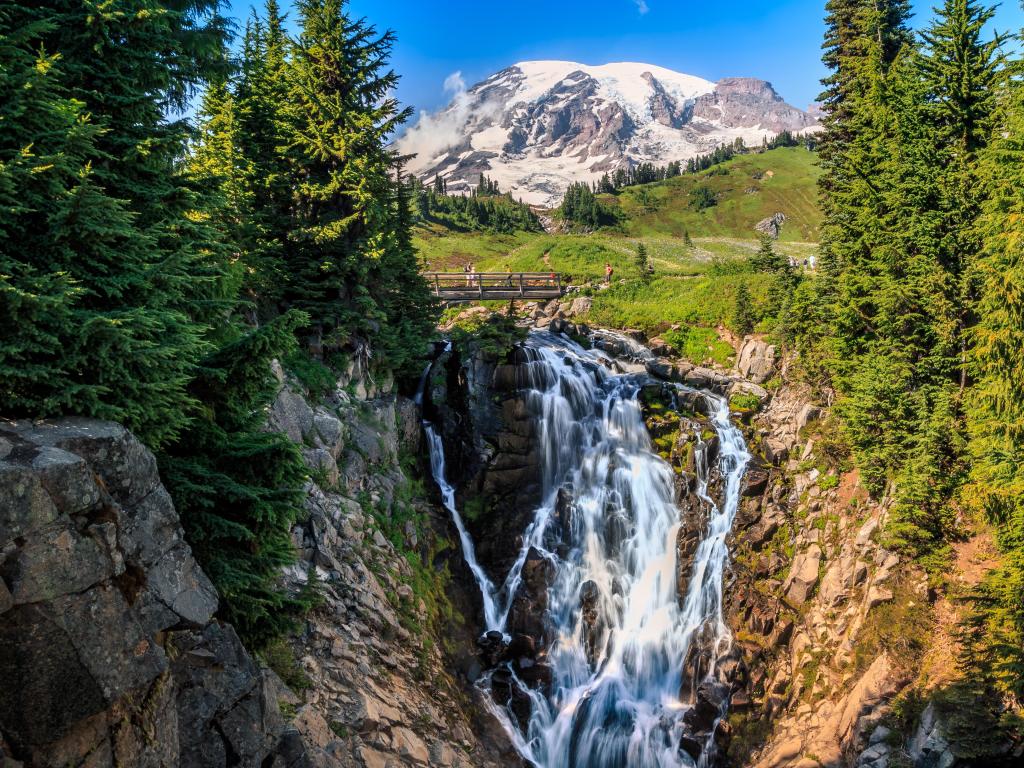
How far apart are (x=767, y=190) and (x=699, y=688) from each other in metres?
114

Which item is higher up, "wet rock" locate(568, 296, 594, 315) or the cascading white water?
"wet rock" locate(568, 296, 594, 315)

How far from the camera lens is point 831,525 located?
802 inches

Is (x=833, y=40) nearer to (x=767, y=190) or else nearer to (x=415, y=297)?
(x=415, y=297)

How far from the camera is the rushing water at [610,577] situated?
1825cm

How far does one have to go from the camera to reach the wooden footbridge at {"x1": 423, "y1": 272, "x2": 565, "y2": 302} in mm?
39350

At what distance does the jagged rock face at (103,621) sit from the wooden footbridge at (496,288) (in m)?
32.3

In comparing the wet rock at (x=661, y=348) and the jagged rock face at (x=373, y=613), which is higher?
the wet rock at (x=661, y=348)

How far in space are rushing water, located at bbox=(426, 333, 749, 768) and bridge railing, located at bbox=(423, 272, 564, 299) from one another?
1425 centimetres

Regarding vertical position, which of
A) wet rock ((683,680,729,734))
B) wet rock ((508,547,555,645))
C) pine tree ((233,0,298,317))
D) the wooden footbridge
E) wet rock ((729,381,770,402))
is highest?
pine tree ((233,0,298,317))

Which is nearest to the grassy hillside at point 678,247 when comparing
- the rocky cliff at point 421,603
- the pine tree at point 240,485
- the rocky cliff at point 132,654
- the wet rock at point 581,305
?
the wet rock at point 581,305

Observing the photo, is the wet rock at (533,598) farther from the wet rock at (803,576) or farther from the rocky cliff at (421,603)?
the wet rock at (803,576)

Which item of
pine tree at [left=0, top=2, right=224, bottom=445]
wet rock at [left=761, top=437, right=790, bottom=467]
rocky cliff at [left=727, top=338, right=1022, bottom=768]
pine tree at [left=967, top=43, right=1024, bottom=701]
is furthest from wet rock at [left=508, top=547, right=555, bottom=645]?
pine tree at [left=0, top=2, right=224, bottom=445]

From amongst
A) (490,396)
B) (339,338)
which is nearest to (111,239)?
(339,338)

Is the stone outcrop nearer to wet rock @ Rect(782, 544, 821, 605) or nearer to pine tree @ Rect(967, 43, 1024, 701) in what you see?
wet rock @ Rect(782, 544, 821, 605)
